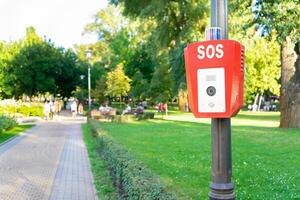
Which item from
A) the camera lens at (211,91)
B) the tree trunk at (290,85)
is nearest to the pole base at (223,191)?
the camera lens at (211,91)

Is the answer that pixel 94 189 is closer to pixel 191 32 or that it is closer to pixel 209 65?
pixel 209 65

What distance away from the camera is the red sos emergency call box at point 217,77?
305cm

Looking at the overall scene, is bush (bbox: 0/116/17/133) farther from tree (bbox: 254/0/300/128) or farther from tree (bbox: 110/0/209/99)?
tree (bbox: 254/0/300/128)

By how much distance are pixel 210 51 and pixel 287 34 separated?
12053 millimetres

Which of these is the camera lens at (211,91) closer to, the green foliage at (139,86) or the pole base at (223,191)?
the pole base at (223,191)

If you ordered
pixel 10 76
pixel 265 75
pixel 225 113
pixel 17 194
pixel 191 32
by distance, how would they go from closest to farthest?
pixel 225 113 < pixel 17 194 < pixel 191 32 < pixel 265 75 < pixel 10 76

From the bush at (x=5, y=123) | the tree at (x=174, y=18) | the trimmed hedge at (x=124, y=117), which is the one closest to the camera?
the bush at (x=5, y=123)

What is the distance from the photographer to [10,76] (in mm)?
51031

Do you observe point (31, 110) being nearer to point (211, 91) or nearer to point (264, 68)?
point (264, 68)

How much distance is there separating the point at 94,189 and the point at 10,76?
149 ft

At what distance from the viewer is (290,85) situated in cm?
1983

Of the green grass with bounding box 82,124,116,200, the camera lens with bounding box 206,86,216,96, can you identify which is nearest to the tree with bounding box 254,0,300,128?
the green grass with bounding box 82,124,116,200

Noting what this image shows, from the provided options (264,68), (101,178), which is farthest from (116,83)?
(101,178)

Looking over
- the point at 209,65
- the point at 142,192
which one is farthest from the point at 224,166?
the point at 142,192
